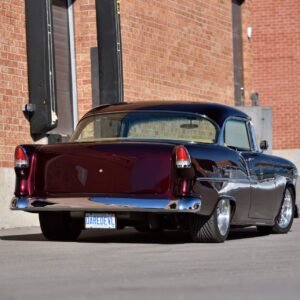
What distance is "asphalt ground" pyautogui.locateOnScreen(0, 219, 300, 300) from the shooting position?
749 centimetres

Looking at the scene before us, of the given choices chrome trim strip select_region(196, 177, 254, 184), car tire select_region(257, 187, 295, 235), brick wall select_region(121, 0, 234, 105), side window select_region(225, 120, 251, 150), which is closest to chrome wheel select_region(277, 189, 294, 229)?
car tire select_region(257, 187, 295, 235)

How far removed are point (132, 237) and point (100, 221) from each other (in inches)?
79.6

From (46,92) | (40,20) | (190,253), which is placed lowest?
(190,253)

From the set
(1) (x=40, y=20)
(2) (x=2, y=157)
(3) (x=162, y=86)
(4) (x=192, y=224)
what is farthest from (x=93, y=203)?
(3) (x=162, y=86)

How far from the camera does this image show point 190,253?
10.7 m

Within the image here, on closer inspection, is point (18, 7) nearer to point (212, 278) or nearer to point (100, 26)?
point (100, 26)

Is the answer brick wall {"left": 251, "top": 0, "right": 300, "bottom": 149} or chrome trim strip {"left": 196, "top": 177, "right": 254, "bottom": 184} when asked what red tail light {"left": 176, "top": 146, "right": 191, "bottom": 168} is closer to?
chrome trim strip {"left": 196, "top": 177, "right": 254, "bottom": 184}

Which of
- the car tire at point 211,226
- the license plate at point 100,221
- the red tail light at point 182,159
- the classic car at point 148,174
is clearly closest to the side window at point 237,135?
the classic car at point 148,174

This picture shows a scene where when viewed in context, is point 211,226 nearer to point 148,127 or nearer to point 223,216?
point 223,216

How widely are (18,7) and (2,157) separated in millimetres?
2490

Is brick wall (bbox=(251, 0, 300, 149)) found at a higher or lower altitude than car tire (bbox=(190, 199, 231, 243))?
higher

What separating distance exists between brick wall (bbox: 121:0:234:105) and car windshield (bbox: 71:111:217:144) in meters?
7.05

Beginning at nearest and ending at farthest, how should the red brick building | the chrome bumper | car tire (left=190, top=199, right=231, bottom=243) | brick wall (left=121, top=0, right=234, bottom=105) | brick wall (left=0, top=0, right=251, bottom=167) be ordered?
the chrome bumper → car tire (left=190, top=199, right=231, bottom=243) → brick wall (left=0, top=0, right=251, bottom=167) → the red brick building → brick wall (left=121, top=0, right=234, bottom=105)

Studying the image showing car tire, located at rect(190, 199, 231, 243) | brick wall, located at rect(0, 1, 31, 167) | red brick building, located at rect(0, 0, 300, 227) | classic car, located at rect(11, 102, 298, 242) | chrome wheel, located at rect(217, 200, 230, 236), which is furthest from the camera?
red brick building, located at rect(0, 0, 300, 227)
